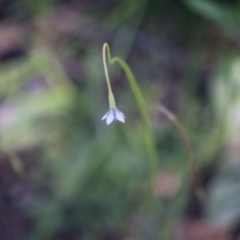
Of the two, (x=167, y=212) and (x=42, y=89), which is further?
(x=42, y=89)

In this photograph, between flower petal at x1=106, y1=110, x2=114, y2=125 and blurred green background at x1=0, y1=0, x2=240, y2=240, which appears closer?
flower petal at x1=106, y1=110, x2=114, y2=125

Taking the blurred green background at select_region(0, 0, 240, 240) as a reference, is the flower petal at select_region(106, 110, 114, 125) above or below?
below

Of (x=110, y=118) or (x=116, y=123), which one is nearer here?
(x=110, y=118)

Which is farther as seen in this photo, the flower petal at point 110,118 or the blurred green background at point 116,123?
the blurred green background at point 116,123

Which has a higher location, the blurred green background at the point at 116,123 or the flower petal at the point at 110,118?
the blurred green background at the point at 116,123

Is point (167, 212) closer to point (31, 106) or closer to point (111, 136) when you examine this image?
point (111, 136)

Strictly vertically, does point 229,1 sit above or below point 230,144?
above

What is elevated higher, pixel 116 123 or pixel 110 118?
pixel 116 123

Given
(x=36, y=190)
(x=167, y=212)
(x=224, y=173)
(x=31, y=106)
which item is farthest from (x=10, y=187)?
(x=224, y=173)
